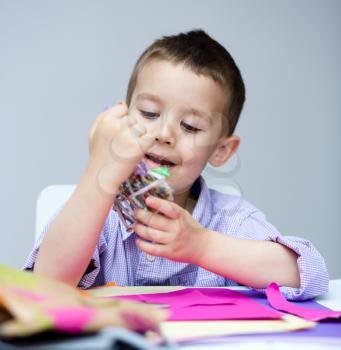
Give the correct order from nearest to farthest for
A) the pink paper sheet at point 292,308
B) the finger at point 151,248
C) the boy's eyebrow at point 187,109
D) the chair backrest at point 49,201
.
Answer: the pink paper sheet at point 292,308 → the finger at point 151,248 → the boy's eyebrow at point 187,109 → the chair backrest at point 49,201

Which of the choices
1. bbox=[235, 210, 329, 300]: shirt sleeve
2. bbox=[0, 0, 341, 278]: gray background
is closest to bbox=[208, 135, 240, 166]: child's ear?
bbox=[235, 210, 329, 300]: shirt sleeve

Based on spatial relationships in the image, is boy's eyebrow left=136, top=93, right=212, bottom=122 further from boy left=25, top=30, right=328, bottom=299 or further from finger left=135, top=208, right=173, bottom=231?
finger left=135, top=208, right=173, bottom=231

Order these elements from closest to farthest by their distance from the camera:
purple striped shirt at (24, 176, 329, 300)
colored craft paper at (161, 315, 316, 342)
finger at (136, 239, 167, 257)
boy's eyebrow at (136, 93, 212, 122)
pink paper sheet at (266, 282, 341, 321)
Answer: colored craft paper at (161, 315, 316, 342) < pink paper sheet at (266, 282, 341, 321) < finger at (136, 239, 167, 257) < purple striped shirt at (24, 176, 329, 300) < boy's eyebrow at (136, 93, 212, 122)

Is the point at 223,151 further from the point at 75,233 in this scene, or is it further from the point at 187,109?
the point at 75,233

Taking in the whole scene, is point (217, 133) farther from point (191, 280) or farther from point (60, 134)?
point (60, 134)

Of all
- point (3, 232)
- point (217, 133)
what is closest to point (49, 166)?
point (3, 232)

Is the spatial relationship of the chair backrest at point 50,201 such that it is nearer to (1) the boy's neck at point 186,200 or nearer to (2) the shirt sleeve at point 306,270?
(1) the boy's neck at point 186,200

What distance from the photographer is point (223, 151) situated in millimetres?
1168

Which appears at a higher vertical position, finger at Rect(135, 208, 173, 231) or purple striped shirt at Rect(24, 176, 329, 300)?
finger at Rect(135, 208, 173, 231)

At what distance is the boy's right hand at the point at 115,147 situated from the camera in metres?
0.67

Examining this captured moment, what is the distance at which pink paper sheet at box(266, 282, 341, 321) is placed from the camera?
0.63m

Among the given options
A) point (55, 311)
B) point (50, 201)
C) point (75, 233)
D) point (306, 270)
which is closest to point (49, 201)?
point (50, 201)

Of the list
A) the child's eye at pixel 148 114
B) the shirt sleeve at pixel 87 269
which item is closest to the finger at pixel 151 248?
the shirt sleeve at pixel 87 269

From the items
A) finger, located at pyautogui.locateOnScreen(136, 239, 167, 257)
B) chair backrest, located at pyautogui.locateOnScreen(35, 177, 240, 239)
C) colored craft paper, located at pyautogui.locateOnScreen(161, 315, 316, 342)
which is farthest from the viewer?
chair backrest, located at pyautogui.locateOnScreen(35, 177, 240, 239)
